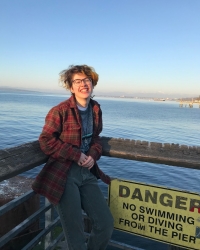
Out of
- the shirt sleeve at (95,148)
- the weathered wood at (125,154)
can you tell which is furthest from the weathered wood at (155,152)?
the shirt sleeve at (95,148)

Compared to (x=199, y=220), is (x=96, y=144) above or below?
above

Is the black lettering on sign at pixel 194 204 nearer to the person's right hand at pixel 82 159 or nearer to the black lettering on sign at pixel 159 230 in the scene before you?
the black lettering on sign at pixel 159 230

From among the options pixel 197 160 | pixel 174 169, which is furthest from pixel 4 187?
pixel 174 169

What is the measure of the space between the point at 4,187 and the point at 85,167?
441 cm

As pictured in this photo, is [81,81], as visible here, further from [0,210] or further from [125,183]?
[0,210]

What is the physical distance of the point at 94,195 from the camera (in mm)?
2643

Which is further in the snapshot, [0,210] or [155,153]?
[155,153]

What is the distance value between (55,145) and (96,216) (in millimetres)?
934

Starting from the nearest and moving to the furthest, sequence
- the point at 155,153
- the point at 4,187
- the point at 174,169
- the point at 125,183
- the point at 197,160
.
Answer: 1. the point at 197,160
2. the point at 155,153
3. the point at 125,183
4. the point at 4,187
5. the point at 174,169

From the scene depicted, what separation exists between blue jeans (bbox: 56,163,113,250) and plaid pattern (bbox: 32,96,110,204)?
12 centimetres

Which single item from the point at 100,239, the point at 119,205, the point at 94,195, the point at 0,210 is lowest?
the point at 100,239

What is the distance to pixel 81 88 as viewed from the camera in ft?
9.27

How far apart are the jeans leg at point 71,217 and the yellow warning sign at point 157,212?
55 centimetres

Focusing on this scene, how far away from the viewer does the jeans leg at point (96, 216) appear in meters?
2.57
